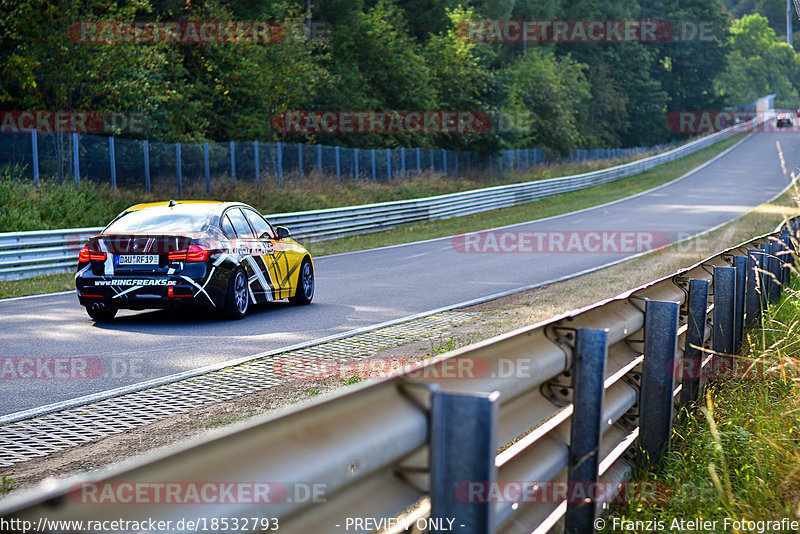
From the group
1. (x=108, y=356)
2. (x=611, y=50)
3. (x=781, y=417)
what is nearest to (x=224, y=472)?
(x=781, y=417)

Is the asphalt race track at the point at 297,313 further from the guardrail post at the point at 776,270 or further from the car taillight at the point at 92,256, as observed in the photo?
the guardrail post at the point at 776,270

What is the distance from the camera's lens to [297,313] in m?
12.8

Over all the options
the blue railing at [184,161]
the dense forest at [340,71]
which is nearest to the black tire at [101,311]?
the blue railing at [184,161]

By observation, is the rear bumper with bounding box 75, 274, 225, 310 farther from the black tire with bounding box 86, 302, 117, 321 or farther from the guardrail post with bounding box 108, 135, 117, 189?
the guardrail post with bounding box 108, 135, 117, 189

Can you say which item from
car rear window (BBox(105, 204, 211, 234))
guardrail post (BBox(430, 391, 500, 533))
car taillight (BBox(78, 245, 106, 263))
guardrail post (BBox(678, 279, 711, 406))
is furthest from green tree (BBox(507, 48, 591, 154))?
guardrail post (BBox(430, 391, 500, 533))

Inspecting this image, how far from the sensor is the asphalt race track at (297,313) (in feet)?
28.0

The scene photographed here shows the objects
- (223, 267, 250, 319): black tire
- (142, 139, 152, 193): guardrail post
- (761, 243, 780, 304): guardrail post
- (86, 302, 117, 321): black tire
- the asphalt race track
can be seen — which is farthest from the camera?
(142, 139, 152, 193): guardrail post

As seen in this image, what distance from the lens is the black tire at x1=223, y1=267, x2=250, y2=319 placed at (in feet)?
38.2

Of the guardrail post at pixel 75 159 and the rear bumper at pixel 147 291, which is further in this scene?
the guardrail post at pixel 75 159

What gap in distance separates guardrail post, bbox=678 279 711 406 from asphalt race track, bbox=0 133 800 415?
2144 millimetres

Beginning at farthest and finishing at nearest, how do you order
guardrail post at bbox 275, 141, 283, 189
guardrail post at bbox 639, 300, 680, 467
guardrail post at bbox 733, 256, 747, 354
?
guardrail post at bbox 275, 141, 283, 189 → guardrail post at bbox 733, 256, 747, 354 → guardrail post at bbox 639, 300, 680, 467

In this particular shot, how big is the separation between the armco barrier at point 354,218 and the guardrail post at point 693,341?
14276mm

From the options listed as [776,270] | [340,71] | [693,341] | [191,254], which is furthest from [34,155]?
[340,71]

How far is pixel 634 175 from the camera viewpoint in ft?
185
